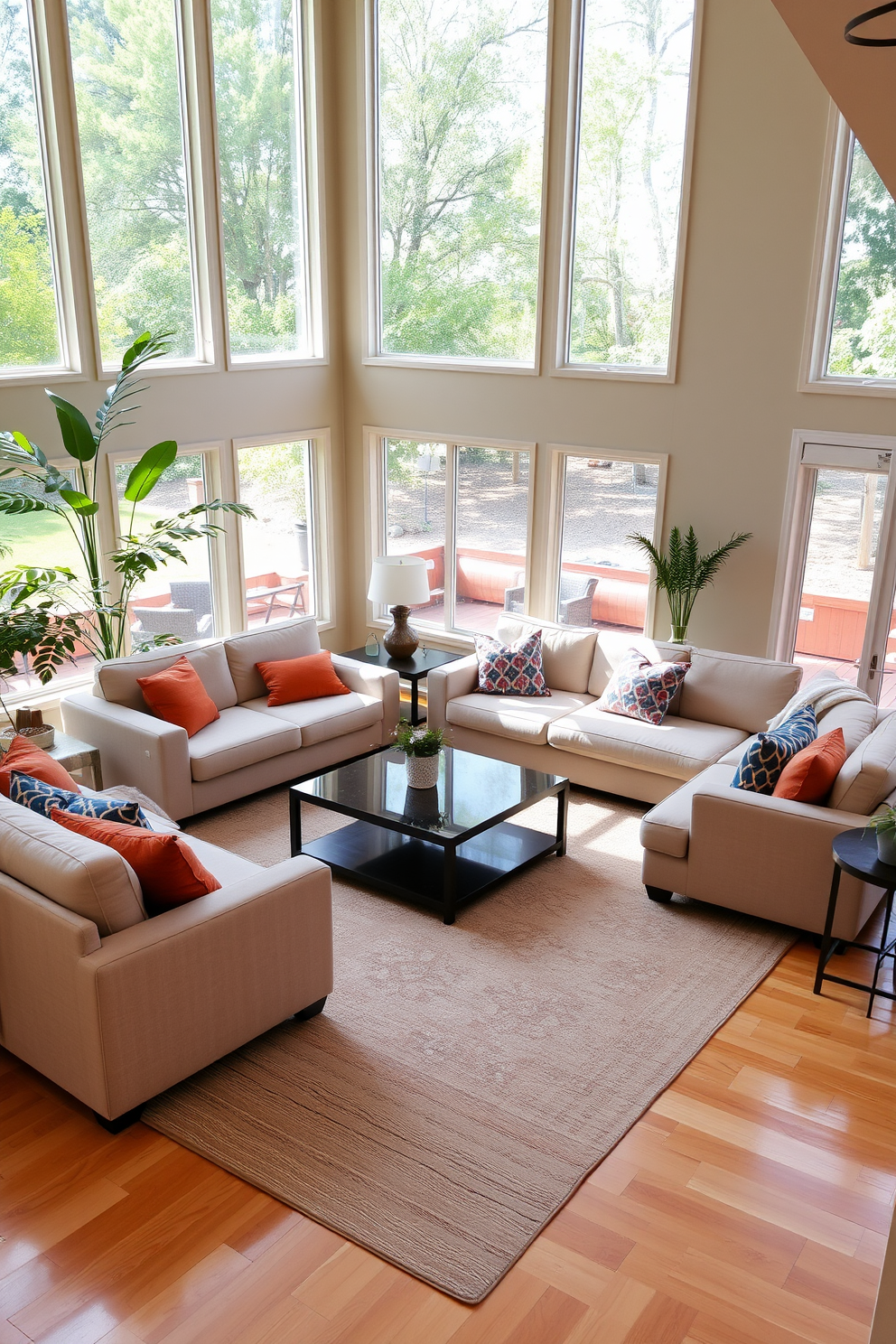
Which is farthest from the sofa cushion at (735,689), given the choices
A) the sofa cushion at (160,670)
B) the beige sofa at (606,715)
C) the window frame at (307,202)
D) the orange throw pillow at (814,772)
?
the window frame at (307,202)

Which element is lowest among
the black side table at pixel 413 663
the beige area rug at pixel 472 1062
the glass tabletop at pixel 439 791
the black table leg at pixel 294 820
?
the beige area rug at pixel 472 1062

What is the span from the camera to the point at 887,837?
436cm

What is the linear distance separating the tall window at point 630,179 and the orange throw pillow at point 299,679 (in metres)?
2.83

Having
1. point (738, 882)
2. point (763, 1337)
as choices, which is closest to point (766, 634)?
point (738, 882)

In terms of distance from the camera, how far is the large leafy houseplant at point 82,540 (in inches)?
232

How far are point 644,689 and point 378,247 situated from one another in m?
4.20

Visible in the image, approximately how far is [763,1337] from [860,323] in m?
5.43

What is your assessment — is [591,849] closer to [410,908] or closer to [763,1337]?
[410,908]

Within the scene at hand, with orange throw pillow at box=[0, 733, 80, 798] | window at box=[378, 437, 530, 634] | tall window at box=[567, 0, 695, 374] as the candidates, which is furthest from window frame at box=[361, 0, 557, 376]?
orange throw pillow at box=[0, 733, 80, 798]

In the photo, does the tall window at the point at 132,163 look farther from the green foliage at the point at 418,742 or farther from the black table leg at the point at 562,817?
the black table leg at the point at 562,817

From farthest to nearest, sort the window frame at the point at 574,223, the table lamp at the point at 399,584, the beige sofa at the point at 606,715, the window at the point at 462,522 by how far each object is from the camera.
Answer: the window at the point at 462,522 → the table lamp at the point at 399,584 → the window frame at the point at 574,223 → the beige sofa at the point at 606,715

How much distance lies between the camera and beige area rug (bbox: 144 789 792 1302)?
3.49 m

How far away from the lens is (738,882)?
5230 mm

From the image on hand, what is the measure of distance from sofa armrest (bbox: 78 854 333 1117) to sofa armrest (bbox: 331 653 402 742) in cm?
302
